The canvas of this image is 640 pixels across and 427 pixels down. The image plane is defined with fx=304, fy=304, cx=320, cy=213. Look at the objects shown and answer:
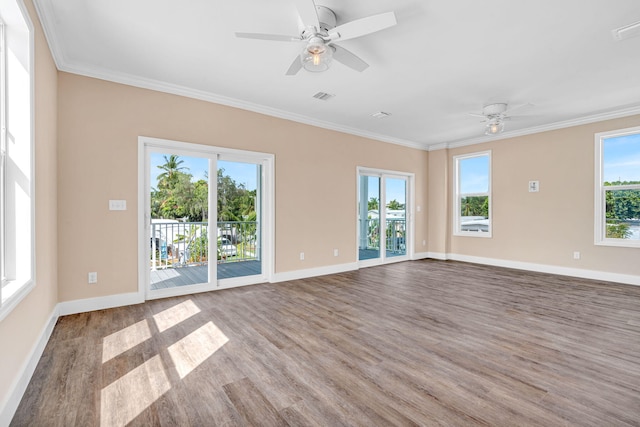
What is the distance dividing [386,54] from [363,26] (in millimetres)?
924

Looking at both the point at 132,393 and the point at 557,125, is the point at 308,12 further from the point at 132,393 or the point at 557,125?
the point at 557,125

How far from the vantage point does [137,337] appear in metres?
2.72

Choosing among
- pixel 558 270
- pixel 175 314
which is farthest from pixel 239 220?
pixel 558 270

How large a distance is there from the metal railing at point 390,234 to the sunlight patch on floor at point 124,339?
4571 millimetres

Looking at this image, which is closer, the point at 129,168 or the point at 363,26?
the point at 363,26

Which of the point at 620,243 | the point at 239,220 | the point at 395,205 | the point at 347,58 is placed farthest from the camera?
the point at 395,205

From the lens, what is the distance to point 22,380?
6.14ft

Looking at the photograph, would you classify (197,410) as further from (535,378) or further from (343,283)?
(343,283)

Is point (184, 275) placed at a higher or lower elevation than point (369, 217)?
lower

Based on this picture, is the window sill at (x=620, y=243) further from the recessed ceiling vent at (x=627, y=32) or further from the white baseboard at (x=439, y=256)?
the recessed ceiling vent at (x=627, y=32)

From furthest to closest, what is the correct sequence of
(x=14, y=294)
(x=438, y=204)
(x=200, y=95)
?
(x=438, y=204)
(x=200, y=95)
(x=14, y=294)

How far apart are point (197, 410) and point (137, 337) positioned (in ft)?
4.43

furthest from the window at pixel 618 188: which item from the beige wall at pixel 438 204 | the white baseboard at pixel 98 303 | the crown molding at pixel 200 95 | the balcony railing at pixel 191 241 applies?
the white baseboard at pixel 98 303

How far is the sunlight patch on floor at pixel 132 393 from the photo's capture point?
66.2 inches
